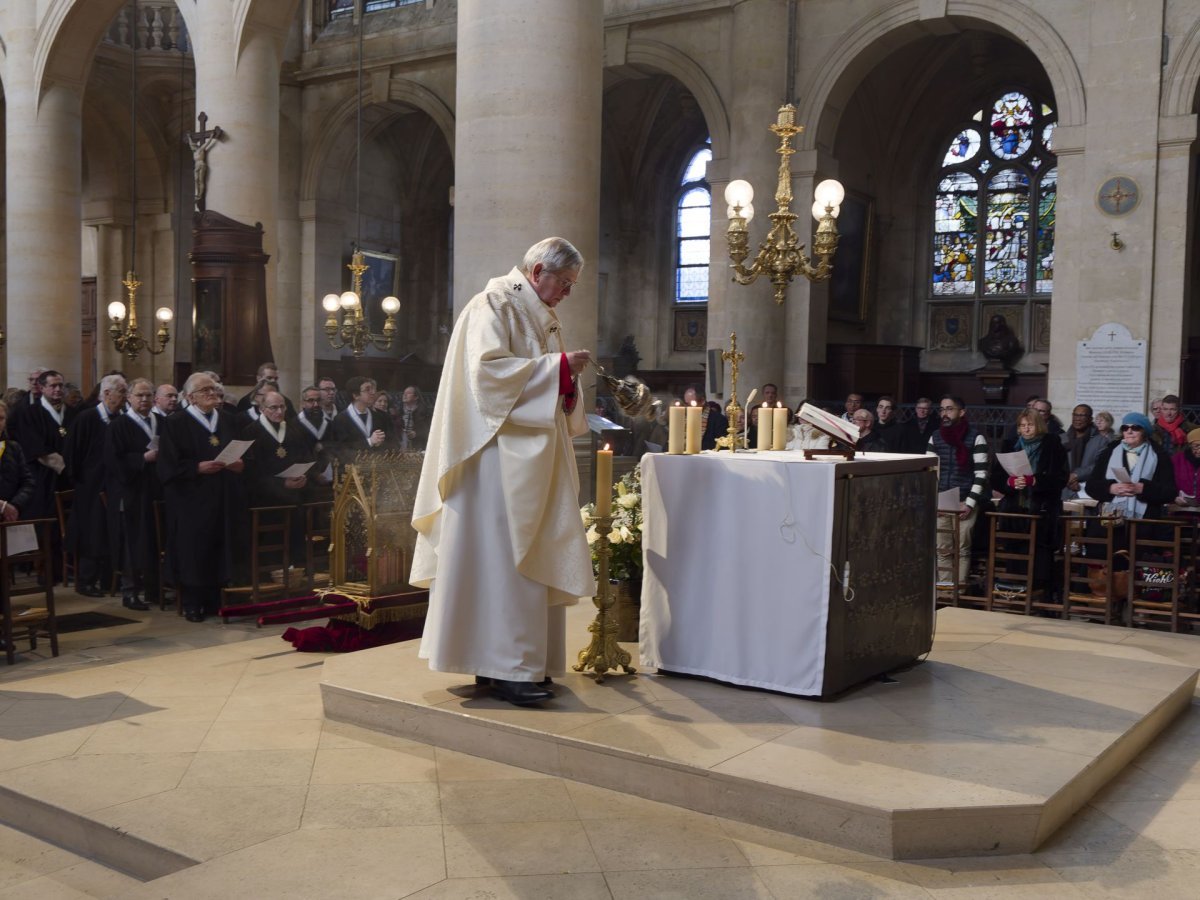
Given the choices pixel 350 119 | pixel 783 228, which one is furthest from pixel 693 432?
pixel 350 119

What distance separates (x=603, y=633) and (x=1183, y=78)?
10186 millimetres

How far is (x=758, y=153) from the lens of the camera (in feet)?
46.8

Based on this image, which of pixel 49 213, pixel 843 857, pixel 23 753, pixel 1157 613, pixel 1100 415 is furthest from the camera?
pixel 49 213

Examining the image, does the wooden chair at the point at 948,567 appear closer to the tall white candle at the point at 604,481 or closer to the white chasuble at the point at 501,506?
the tall white candle at the point at 604,481

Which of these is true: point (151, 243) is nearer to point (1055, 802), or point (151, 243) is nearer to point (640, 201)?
point (640, 201)

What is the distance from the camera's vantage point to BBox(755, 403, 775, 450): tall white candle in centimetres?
554

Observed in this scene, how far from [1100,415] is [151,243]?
706 inches

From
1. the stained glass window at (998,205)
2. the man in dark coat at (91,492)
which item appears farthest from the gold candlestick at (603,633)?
the stained glass window at (998,205)

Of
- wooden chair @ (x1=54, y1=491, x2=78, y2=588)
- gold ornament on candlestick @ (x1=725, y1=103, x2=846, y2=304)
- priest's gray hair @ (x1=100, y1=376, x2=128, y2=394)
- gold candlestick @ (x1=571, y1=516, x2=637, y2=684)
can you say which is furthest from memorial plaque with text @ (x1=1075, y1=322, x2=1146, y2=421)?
wooden chair @ (x1=54, y1=491, x2=78, y2=588)

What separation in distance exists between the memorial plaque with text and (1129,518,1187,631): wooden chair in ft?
14.2

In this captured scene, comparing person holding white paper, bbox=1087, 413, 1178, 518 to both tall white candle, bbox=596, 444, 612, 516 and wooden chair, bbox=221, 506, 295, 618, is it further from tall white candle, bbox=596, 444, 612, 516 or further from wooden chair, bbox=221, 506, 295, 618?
wooden chair, bbox=221, 506, 295, 618

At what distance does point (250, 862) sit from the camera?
3.34 meters

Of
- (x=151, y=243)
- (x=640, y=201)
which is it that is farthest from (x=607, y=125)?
(x=151, y=243)

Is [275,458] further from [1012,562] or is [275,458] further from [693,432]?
[1012,562]
